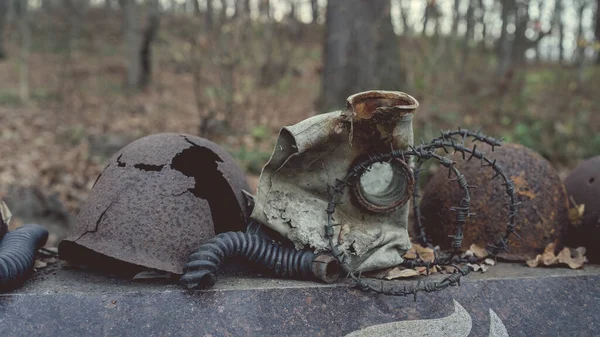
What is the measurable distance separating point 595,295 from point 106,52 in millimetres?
22264

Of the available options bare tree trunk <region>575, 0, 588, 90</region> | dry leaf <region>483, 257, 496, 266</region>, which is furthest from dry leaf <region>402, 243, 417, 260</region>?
bare tree trunk <region>575, 0, 588, 90</region>

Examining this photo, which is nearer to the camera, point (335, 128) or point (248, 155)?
point (335, 128)

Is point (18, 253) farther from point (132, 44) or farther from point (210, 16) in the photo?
point (132, 44)

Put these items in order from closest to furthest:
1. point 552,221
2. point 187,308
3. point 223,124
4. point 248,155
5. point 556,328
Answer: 1. point 187,308
2. point 556,328
3. point 552,221
4. point 248,155
5. point 223,124

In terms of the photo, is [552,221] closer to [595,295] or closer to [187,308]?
[595,295]

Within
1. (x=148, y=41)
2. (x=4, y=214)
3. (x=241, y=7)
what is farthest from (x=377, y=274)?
(x=148, y=41)

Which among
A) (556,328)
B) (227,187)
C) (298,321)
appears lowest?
(556,328)

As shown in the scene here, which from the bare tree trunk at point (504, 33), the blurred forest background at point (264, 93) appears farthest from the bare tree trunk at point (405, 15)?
the bare tree trunk at point (504, 33)

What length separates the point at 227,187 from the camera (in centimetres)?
347

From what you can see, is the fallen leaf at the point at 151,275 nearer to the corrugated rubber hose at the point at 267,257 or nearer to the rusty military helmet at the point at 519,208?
the corrugated rubber hose at the point at 267,257

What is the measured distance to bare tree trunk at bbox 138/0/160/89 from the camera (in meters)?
13.0

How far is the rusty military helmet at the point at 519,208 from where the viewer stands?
3.73 m

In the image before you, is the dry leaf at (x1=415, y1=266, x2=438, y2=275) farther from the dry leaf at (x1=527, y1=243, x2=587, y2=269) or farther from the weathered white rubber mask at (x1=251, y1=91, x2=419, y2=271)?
the dry leaf at (x1=527, y1=243, x2=587, y2=269)

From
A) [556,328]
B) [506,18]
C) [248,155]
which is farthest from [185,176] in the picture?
[506,18]
